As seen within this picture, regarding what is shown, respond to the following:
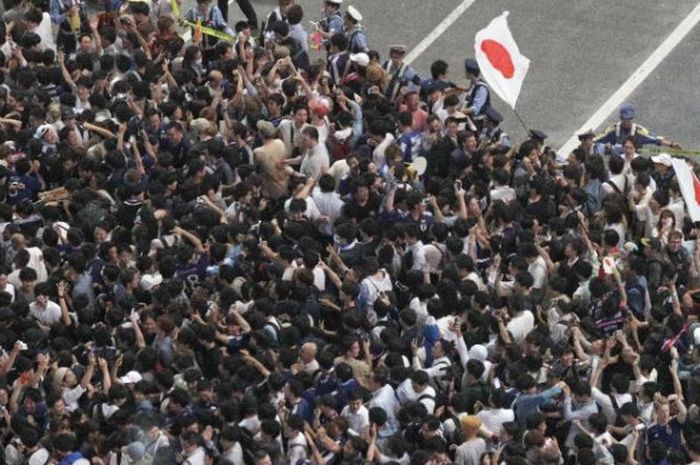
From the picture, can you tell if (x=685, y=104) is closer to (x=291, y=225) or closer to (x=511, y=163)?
(x=511, y=163)

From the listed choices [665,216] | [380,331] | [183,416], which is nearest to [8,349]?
[183,416]

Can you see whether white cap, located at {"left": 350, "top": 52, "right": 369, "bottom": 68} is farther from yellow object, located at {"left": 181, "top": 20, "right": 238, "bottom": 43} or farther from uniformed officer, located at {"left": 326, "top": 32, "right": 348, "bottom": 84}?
yellow object, located at {"left": 181, "top": 20, "right": 238, "bottom": 43}

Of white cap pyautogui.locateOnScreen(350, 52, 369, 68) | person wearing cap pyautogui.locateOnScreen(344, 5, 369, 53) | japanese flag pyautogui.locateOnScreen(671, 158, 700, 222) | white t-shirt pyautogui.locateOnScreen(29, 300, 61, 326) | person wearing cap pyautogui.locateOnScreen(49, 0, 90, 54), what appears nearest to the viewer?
white t-shirt pyautogui.locateOnScreen(29, 300, 61, 326)

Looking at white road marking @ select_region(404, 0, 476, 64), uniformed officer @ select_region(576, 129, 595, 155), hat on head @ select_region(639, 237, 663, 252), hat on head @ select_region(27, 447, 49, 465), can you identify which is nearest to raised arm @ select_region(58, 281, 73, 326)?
hat on head @ select_region(27, 447, 49, 465)

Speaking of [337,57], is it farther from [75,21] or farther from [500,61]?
[75,21]

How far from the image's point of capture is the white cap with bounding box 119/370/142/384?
22.8m

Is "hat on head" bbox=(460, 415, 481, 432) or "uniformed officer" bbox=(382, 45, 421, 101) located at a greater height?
"hat on head" bbox=(460, 415, 481, 432)

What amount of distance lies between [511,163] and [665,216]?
7.14 ft

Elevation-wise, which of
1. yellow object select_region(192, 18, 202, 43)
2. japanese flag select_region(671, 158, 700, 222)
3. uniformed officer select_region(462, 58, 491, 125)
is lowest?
yellow object select_region(192, 18, 202, 43)

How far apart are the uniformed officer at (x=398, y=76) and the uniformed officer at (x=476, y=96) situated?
0.70 m

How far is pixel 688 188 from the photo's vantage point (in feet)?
80.8

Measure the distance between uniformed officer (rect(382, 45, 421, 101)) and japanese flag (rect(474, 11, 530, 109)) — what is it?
1.36 m

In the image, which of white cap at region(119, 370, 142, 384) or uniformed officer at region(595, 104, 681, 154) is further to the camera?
uniformed officer at region(595, 104, 681, 154)

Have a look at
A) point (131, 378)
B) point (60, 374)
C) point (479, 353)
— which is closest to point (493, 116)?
point (479, 353)
